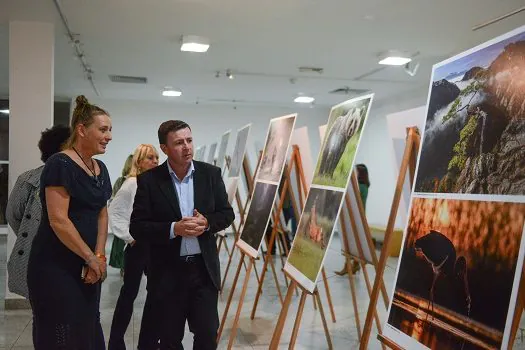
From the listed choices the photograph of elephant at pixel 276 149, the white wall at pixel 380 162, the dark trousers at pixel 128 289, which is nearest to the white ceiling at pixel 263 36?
the photograph of elephant at pixel 276 149

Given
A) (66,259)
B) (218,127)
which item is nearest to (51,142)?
Answer: (66,259)

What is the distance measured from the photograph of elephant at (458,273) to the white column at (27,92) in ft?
12.8

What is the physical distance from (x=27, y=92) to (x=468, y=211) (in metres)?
4.29

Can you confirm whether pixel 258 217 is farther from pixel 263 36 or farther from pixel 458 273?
pixel 263 36

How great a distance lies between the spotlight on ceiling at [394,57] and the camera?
246 inches

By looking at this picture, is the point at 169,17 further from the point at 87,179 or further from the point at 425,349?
the point at 425,349

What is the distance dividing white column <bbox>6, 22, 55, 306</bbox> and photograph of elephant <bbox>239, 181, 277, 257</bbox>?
2.24m

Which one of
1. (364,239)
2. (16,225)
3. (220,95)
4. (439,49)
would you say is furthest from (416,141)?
(220,95)

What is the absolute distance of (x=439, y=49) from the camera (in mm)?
6148

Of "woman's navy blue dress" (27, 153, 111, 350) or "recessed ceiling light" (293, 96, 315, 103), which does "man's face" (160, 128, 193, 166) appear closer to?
"woman's navy blue dress" (27, 153, 111, 350)

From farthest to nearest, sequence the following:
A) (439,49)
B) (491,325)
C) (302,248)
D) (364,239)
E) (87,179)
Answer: (439,49)
(364,239)
(302,248)
(87,179)
(491,325)

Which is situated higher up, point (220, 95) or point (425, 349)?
point (220, 95)

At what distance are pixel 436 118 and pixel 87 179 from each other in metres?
1.45

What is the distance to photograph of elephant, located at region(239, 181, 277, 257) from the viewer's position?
3.52m
